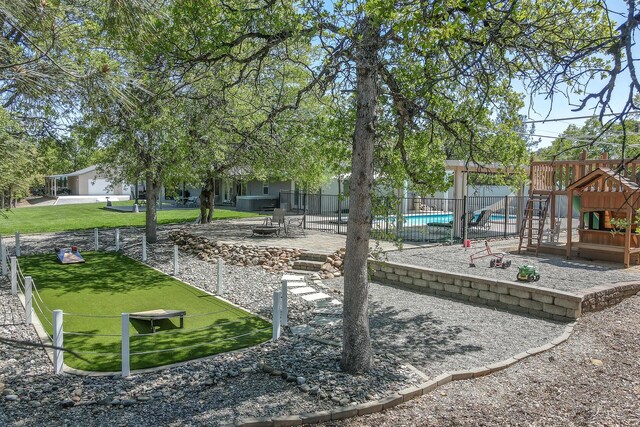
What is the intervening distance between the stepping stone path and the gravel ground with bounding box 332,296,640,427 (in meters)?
2.87

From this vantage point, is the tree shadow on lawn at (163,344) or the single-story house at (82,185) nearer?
the tree shadow on lawn at (163,344)

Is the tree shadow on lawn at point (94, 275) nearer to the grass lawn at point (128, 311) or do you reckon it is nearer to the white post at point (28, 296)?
the grass lawn at point (128, 311)

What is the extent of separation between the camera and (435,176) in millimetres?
7340

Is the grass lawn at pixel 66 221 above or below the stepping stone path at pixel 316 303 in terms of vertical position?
above

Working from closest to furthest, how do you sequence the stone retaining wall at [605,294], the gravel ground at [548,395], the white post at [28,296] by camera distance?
the gravel ground at [548,395] → the white post at [28,296] → the stone retaining wall at [605,294]

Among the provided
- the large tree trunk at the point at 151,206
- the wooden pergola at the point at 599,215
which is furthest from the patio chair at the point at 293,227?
the wooden pergola at the point at 599,215

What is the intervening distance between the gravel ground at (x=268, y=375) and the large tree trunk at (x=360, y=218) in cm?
33

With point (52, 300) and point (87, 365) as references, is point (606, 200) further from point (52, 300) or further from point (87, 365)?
point (52, 300)

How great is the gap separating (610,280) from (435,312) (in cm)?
428

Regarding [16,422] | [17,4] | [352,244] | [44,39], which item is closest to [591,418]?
[352,244]

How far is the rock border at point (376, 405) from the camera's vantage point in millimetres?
4656

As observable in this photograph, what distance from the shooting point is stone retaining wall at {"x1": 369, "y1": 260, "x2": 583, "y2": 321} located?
28.2 feet

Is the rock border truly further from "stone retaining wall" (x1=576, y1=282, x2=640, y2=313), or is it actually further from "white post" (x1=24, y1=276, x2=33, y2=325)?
"white post" (x1=24, y1=276, x2=33, y2=325)

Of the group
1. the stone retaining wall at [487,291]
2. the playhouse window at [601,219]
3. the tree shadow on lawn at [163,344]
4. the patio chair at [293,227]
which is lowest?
the tree shadow on lawn at [163,344]
